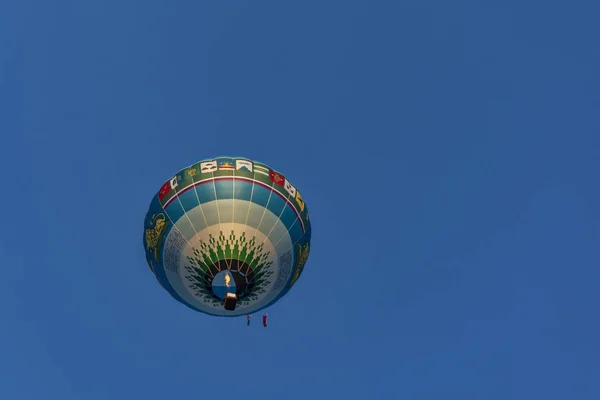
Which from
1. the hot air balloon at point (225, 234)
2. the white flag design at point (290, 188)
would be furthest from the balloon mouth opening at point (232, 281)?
the white flag design at point (290, 188)

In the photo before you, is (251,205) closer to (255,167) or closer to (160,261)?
(255,167)

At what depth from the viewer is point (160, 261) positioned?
29.4 metres

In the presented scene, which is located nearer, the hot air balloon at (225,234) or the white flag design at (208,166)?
the hot air balloon at (225,234)

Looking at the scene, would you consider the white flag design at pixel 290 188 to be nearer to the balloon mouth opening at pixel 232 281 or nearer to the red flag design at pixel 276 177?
the red flag design at pixel 276 177

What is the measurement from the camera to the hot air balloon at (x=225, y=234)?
2833 cm

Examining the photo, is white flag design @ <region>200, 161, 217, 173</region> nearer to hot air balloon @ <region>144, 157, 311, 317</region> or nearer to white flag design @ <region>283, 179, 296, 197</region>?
hot air balloon @ <region>144, 157, 311, 317</region>

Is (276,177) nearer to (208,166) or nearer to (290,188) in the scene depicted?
(290,188)

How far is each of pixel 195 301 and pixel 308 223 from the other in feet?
19.3

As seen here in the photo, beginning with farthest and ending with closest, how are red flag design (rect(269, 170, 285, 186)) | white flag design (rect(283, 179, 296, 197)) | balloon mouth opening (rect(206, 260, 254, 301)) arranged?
1. white flag design (rect(283, 179, 296, 197))
2. red flag design (rect(269, 170, 285, 186))
3. balloon mouth opening (rect(206, 260, 254, 301))

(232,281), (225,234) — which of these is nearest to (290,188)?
(225,234)

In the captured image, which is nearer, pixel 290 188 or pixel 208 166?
pixel 208 166

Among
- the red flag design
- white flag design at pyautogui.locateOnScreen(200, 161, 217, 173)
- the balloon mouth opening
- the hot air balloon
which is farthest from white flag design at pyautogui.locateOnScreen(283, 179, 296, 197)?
the balloon mouth opening

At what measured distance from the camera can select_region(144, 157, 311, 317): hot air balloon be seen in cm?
2833

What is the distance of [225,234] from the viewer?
92.7 ft
